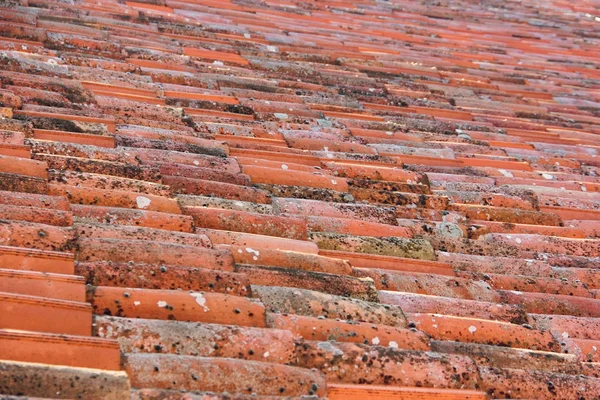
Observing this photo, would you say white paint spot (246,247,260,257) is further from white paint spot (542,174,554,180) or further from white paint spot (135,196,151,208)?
white paint spot (542,174,554,180)

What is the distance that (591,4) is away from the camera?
7.87 meters

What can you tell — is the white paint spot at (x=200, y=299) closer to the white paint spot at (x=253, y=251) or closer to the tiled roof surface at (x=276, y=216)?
the tiled roof surface at (x=276, y=216)

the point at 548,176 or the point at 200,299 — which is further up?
the point at 548,176

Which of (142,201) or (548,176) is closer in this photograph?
(142,201)

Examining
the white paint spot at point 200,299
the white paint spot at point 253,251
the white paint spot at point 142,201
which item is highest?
the white paint spot at point 142,201

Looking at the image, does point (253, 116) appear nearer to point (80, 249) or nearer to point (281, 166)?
point (281, 166)

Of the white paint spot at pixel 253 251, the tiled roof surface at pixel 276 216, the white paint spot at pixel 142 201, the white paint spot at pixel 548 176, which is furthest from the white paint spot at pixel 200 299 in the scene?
the white paint spot at pixel 548 176

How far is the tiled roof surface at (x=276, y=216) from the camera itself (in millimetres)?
2096

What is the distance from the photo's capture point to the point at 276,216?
2912mm

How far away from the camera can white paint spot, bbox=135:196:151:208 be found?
2.73 m

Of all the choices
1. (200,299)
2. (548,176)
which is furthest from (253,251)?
(548,176)

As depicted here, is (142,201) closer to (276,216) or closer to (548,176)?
(276,216)

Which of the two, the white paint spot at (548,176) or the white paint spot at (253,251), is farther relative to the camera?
the white paint spot at (548,176)

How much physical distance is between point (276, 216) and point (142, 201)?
467 mm
